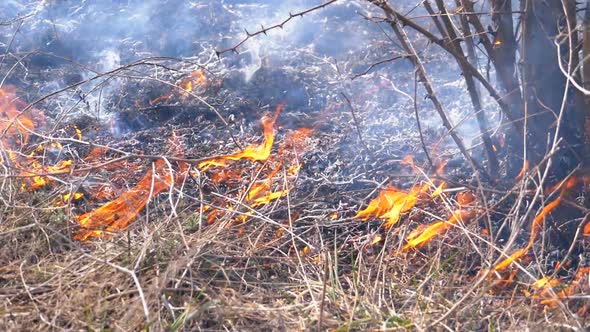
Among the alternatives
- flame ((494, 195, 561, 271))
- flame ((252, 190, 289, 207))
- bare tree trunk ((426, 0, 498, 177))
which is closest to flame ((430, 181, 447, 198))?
bare tree trunk ((426, 0, 498, 177))

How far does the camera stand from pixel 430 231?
11.1 ft

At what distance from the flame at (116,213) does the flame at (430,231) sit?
50.1 inches

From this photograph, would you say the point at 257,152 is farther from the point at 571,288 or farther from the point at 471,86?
the point at 571,288

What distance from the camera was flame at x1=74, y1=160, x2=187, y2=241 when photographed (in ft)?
10.9

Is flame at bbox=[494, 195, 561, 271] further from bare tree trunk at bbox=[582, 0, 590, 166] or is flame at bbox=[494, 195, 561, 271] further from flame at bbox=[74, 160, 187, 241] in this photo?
flame at bbox=[74, 160, 187, 241]

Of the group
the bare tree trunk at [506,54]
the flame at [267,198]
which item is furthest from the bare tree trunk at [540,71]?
the flame at [267,198]

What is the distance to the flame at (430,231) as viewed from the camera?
3338 millimetres

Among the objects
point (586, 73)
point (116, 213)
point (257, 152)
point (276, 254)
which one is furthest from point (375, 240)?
point (116, 213)

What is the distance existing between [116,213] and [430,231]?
1665mm

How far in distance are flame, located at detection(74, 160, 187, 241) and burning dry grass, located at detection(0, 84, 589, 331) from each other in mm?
11

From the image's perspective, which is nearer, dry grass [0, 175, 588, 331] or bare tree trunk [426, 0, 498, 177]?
dry grass [0, 175, 588, 331]

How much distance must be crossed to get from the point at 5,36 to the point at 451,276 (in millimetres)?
4273

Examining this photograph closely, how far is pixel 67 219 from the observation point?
318 centimetres

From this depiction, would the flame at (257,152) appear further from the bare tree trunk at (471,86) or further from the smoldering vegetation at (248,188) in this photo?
the bare tree trunk at (471,86)
